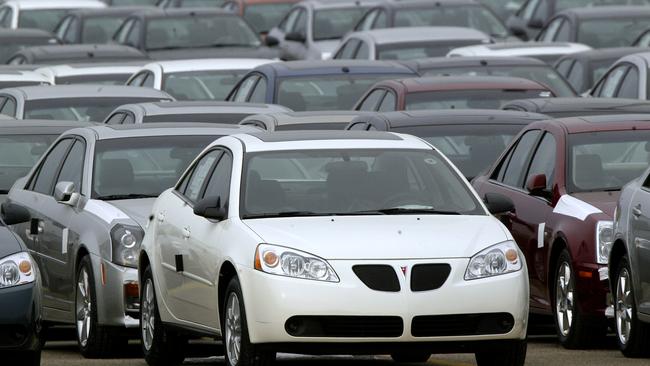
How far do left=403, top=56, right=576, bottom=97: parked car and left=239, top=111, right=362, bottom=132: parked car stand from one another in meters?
4.25

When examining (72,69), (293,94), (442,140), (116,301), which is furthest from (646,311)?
(72,69)

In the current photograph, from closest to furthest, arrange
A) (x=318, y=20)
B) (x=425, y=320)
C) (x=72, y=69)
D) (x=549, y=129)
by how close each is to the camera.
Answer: (x=425, y=320) → (x=549, y=129) → (x=72, y=69) → (x=318, y=20)

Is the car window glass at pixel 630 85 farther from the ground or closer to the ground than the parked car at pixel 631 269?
closer to the ground

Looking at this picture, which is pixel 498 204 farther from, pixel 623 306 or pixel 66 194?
pixel 66 194

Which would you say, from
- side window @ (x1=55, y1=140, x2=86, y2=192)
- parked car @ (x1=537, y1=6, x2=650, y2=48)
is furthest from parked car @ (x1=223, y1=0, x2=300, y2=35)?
side window @ (x1=55, y1=140, x2=86, y2=192)

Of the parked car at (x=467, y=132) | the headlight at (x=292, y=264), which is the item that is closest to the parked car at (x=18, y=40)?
the parked car at (x=467, y=132)

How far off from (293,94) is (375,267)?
37.3ft

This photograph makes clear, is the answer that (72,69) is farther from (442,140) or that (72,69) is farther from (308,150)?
(308,150)

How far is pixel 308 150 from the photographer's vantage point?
13.1m

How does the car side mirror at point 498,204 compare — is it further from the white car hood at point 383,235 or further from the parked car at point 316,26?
the parked car at point 316,26

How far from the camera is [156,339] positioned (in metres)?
13.6

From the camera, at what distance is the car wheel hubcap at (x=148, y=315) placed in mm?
13727

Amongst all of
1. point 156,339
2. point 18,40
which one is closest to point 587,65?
point 18,40

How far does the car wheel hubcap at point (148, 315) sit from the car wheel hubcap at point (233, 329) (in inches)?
60.9
